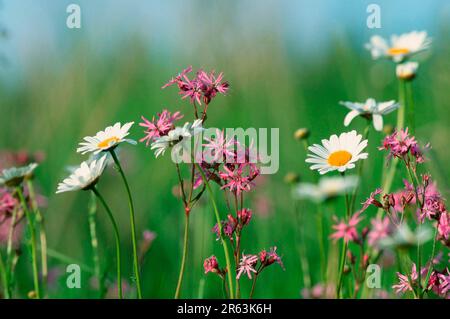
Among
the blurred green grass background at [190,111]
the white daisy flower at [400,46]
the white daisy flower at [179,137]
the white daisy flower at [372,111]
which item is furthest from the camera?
the blurred green grass background at [190,111]

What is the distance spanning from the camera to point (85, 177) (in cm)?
86

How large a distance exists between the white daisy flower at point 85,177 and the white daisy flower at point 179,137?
9cm

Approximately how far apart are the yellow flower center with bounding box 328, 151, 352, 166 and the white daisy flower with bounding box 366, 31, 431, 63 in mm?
291

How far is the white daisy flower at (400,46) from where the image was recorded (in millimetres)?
1105

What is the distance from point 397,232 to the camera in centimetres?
67

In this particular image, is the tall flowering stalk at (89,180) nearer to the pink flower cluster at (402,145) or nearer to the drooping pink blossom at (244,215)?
the drooping pink blossom at (244,215)

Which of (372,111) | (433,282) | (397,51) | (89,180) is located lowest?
(433,282)

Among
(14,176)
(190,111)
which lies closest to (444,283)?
(14,176)

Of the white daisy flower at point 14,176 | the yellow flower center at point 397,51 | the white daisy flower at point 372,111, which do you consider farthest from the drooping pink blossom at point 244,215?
the yellow flower center at point 397,51

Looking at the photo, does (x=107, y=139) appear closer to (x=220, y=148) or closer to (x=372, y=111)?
(x=220, y=148)

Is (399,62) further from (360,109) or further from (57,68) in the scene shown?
(57,68)

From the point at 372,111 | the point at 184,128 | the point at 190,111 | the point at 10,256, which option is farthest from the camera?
the point at 190,111

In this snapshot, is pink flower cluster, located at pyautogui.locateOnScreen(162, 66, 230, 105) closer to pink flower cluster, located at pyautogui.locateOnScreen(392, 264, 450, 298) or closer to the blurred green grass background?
pink flower cluster, located at pyautogui.locateOnScreen(392, 264, 450, 298)

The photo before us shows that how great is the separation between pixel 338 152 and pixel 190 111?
1035 mm
